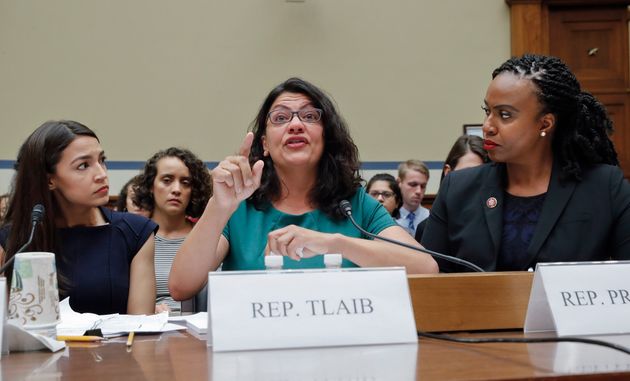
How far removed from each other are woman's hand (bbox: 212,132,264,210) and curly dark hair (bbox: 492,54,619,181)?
0.73 meters

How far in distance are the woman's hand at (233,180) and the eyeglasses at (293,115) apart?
0.29m

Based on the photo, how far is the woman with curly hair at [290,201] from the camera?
1.58 meters

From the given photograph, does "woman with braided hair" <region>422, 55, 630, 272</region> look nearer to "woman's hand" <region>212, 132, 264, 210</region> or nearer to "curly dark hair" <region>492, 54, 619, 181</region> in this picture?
"curly dark hair" <region>492, 54, 619, 181</region>

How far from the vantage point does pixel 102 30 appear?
4738mm

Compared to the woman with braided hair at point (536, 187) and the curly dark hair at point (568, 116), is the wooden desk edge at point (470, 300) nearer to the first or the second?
the woman with braided hair at point (536, 187)

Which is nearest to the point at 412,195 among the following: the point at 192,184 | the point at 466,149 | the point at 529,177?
the point at 466,149

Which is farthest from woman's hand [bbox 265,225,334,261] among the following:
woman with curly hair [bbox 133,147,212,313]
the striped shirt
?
woman with curly hair [bbox 133,147,212,313]

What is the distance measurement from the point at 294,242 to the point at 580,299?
1.90 feet

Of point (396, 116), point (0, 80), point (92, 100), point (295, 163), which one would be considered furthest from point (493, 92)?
point (0, 80)

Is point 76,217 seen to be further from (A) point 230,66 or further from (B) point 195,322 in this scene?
(A) point 230,66

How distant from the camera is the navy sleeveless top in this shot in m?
1.90

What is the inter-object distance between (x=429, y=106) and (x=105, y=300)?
3467mm

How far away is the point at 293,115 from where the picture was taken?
187cm

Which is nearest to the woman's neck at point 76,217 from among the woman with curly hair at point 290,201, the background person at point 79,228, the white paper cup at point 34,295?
the background person at point 79,228
